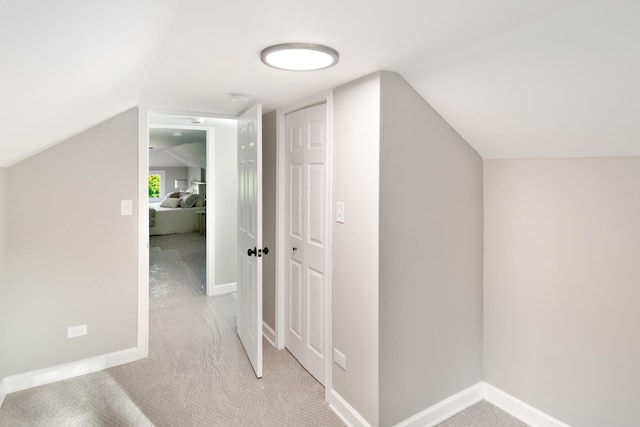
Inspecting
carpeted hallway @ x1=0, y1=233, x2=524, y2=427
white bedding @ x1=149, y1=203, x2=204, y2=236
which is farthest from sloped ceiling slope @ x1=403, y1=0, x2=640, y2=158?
white bedding @ x1=149, y1=203, x2=204, y2=236

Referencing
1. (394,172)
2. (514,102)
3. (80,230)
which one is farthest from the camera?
(80,230)

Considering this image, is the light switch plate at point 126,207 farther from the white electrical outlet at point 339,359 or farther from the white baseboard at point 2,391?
the white electrical outlet at point 339,359

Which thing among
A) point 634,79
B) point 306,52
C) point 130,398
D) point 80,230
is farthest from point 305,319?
point 634,79

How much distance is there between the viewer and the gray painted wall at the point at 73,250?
2.52 meters

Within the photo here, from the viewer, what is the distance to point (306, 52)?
1.55 metres

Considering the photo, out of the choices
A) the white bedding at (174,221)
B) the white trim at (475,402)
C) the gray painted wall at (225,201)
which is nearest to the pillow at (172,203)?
the white bedding at (174,221)

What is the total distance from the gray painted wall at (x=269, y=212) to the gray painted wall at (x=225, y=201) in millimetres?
1433

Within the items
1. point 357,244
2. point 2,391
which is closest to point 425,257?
point 357,244

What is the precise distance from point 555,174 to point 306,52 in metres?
1.48

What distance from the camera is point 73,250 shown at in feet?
8.82

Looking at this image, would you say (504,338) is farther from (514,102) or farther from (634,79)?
(634,79)

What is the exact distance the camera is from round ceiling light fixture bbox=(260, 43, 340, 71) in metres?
1.52

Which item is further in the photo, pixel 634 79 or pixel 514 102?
pixel 514 102

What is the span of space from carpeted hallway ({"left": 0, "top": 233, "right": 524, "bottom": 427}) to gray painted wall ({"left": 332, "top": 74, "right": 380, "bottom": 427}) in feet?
1.17
